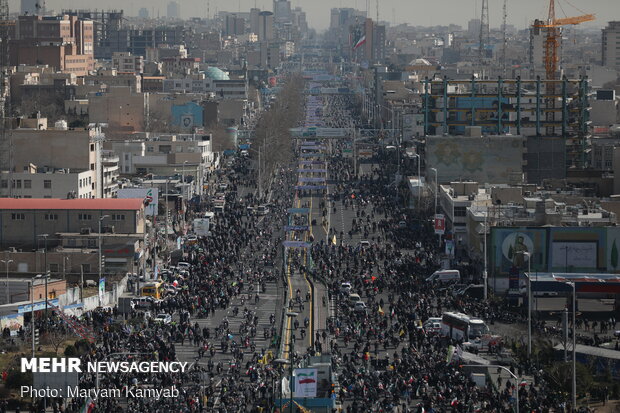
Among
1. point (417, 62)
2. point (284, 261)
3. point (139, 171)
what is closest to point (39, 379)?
point (284, 261)

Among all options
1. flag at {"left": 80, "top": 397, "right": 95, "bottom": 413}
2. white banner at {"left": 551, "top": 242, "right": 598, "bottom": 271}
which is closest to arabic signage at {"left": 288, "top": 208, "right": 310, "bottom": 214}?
white banner at {"left": 551, "top": 242, "right": 598, "bottom": 271}

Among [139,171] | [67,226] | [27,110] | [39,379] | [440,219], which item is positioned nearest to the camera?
[39,379]

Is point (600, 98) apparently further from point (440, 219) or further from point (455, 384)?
point (455, 384)

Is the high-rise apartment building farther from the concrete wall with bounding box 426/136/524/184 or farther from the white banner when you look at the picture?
the white banner

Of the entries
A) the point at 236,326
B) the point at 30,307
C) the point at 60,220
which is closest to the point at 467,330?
the point at 236,326

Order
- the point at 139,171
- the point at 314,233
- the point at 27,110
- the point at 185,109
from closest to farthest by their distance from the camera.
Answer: the point at 314,233 → the point at 139,171 → the point at 27,110 → the point at 185,109

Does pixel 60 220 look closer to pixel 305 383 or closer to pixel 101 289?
pixel 101 289
